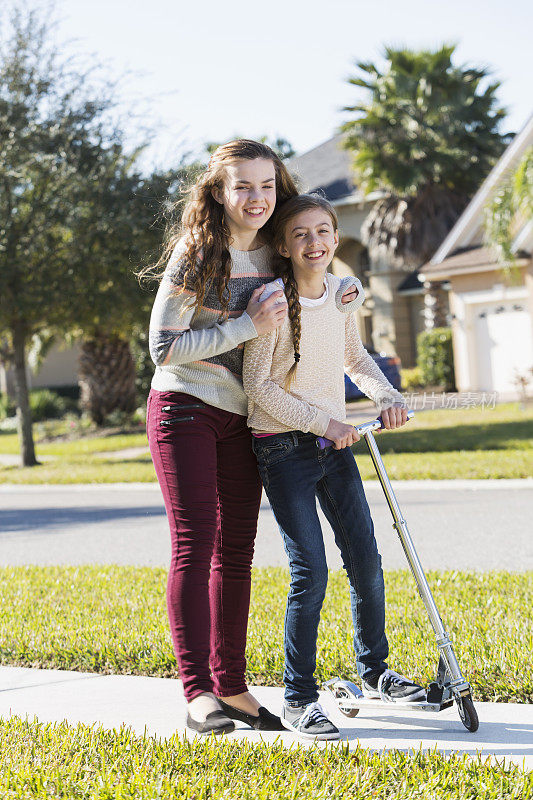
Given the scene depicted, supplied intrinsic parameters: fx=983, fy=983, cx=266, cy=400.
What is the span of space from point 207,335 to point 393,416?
0.79 meters

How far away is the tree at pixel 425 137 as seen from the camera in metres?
29.7

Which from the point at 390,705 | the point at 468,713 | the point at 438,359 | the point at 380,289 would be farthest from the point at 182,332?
the point at 380,289

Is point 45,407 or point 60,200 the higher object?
point 60,200

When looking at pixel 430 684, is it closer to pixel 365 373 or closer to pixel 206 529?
pixel 206 529

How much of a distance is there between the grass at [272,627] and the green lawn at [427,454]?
5.54 m

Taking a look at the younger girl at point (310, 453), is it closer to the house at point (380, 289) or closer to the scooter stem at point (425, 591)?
the scooter stem at point (425, 591)

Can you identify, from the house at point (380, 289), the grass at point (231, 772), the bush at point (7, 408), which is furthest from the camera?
the house at point (380, 289)

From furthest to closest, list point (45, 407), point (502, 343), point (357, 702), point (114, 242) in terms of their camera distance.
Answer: point (45, 407), point (502, 343), point (114, 242), point (357, 702)

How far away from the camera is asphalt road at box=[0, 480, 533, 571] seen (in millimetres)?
7730

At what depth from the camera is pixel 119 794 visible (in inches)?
119

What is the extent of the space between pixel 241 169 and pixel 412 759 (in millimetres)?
2152

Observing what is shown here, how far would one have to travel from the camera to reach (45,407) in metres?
30.9

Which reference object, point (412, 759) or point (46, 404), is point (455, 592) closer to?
point (412, 759)

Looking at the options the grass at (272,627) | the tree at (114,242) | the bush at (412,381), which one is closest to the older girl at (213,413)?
the grass at (272,627)
